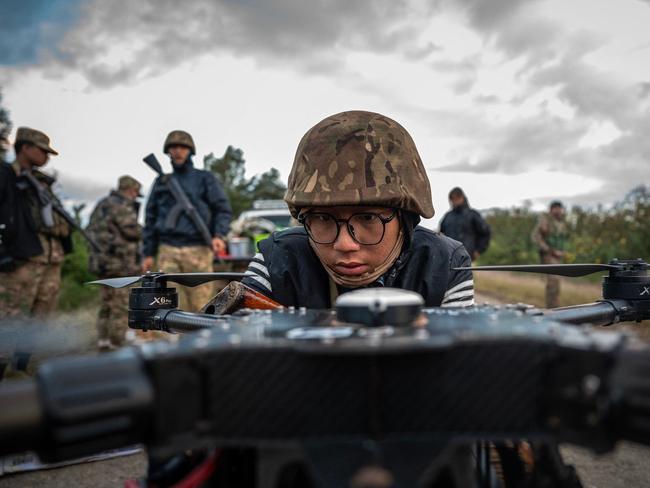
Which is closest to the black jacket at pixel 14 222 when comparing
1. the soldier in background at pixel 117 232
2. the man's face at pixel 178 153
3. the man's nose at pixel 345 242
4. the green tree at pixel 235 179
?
the man's face at pixel 178 153

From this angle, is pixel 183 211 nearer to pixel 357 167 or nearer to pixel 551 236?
pixel 357 167

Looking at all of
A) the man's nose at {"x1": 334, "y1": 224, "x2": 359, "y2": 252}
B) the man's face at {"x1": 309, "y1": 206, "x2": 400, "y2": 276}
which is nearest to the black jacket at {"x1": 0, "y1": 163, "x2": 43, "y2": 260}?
the man's face at {"x1": 309, "y1": 206, "x2": 400, "y2": 276}

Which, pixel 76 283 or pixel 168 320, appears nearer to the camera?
pixel 168 320

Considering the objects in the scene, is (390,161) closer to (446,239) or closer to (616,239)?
(446,239)

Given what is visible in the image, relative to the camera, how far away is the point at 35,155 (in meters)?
5.44

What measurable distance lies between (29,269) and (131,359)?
528cm

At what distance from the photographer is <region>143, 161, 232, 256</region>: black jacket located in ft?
21.1

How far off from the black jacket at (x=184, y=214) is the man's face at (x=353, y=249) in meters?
4.62

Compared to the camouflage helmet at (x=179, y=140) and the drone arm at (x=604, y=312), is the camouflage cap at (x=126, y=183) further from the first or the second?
the drone arm at (x=604, y=312)

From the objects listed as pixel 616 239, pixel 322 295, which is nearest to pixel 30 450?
pixel 322 295

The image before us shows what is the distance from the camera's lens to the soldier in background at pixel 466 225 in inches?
391

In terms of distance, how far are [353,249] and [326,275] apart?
1.19 ft

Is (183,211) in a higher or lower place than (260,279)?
higher

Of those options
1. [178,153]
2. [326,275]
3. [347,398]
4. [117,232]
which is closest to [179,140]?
[178,153]
